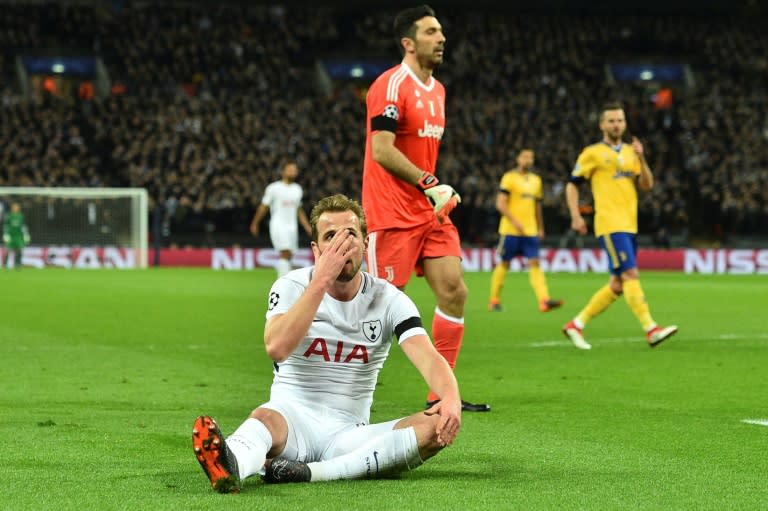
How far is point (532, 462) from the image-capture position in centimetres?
561

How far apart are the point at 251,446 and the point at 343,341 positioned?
644mm

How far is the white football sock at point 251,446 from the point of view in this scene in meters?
4.77

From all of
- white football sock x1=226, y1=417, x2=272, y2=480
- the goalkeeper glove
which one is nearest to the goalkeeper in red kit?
the goalkeeper glove

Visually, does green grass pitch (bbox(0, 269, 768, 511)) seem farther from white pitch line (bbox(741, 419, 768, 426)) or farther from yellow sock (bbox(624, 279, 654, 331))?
yellow sock (bbox(624, 279, 654, 331))

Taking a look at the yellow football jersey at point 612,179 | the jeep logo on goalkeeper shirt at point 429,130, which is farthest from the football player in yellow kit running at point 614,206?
the jeep logo on goalkeeper shirt at point 429,130

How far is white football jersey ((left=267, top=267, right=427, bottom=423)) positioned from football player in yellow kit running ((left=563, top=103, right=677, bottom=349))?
6792 millimetres

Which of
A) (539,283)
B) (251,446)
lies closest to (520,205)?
(539,283)

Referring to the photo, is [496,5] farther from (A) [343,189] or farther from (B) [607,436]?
(B) [607,436]

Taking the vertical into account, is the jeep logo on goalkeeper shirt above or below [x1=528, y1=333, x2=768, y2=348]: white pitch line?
above

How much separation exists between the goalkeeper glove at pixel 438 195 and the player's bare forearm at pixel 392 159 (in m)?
0.08

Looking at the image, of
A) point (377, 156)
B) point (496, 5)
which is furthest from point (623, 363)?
point (496, 5)

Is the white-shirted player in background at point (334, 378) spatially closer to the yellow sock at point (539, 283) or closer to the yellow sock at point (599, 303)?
the yellow sock at point (599, 303)

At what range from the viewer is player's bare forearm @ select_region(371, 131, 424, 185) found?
7215 mm

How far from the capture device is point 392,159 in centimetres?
729
